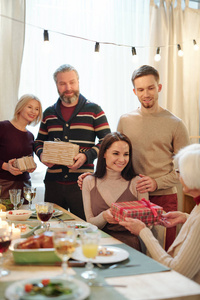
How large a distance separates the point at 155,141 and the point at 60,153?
72cm

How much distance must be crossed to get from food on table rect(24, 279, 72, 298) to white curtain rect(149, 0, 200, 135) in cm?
356

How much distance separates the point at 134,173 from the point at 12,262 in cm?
130

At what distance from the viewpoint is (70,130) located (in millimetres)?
3203

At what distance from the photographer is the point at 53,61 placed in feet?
13.7

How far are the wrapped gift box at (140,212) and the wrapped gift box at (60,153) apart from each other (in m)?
0.86

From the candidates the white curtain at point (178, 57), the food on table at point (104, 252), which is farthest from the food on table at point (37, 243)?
the white curtain at point (178, 57)

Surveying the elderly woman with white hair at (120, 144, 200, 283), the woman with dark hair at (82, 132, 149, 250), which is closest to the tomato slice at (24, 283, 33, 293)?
the elderly woman with white hair at (120, 144, 200, 283)

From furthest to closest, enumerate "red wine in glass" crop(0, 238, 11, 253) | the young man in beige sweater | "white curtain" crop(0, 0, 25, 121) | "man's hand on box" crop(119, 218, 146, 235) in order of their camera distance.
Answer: "white curtain" crop(0, 0, 25, 121)
the young man in beige sweater
"man's hand on box" crop(119, 218, 146, 235)
"red wine in glass" crop(0, 238, 11, 253)

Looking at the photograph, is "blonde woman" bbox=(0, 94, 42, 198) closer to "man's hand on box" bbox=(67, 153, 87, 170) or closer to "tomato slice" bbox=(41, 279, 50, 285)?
"man's hand on box" bbox=(67, 153, 87, 170)

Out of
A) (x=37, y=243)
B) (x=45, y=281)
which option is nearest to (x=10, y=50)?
(x=37, y=243)

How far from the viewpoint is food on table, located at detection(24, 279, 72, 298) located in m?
1.22

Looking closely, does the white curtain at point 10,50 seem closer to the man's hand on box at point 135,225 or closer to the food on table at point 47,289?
the man's hand on box at point 135,225

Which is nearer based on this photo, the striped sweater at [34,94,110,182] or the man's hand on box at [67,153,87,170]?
the man's hand on box at [67,153,87,170]

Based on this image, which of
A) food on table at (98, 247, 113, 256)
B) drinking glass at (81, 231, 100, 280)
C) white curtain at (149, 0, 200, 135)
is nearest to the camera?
drinking glass at (81, 231, 100, 280)
